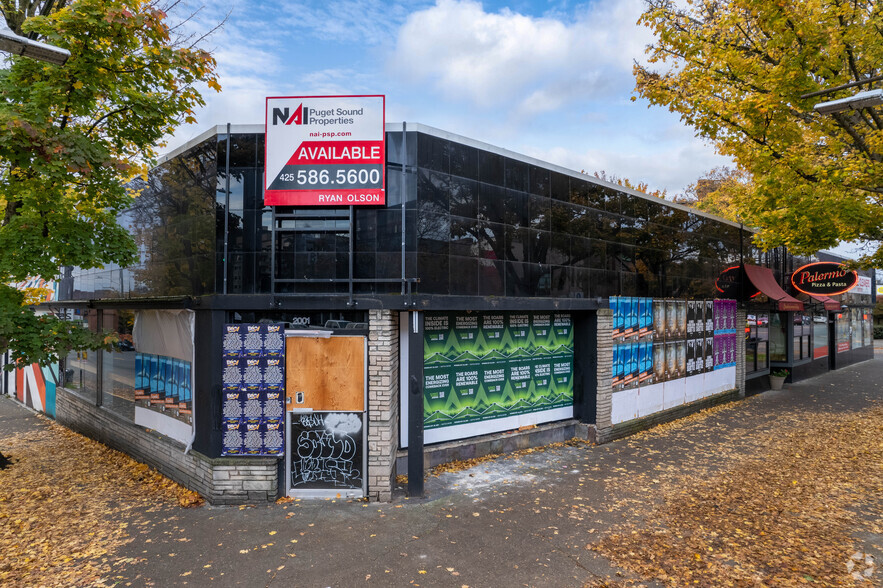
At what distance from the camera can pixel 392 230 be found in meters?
8.35

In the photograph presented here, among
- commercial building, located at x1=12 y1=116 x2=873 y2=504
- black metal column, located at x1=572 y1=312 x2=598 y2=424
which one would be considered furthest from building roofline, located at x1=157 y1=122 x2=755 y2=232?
black metal column, located at x1=572 y1=312 x2=598 y2=424

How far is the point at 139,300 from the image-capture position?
31.9ft

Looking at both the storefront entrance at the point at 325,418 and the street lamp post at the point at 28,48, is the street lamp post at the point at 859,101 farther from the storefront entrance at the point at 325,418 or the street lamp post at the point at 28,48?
the street lamp post at the point at 28,48

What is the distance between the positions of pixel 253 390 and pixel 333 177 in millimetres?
3700

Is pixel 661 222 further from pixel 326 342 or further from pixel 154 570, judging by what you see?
pixel 154 570

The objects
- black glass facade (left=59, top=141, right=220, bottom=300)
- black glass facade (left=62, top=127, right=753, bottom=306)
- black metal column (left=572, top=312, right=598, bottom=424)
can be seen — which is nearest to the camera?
black glass facade (left=62, top=127, right=753, bottom=306)

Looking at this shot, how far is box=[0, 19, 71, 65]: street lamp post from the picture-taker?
17.4ft

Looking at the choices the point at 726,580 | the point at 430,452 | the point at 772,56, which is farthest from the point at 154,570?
the point at 772,56

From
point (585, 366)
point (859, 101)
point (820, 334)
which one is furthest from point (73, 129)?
point (820, 334)

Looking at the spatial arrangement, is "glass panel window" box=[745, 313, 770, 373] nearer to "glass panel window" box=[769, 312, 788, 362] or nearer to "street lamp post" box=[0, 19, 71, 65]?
"glass panel window" box=[769, 312, 788, 362]

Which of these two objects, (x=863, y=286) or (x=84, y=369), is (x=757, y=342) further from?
(x=84, y=369)

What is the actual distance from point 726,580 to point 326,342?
620 centimetres

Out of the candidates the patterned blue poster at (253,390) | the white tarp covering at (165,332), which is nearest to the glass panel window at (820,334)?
the patterned blue poster at (253,390)

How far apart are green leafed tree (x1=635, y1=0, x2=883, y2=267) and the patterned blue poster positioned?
10624mm
